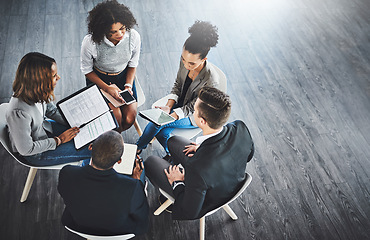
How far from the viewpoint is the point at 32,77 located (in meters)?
1.85

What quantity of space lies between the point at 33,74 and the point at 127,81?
901 mm

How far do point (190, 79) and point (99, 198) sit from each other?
50.2 inches

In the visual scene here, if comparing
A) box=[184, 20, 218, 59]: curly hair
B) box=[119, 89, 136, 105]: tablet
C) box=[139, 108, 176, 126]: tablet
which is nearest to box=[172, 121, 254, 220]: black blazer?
box=[139, 108, 176, 126]: tablet

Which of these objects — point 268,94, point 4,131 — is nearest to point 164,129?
point 4,131

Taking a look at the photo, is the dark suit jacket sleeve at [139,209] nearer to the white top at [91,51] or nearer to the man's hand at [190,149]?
the man's hand at [190,149]

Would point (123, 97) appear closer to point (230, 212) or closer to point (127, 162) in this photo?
point (127, 162)

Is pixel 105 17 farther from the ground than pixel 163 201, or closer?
farther from the ground

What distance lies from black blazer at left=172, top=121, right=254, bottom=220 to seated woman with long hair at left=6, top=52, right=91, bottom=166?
94 centimetres

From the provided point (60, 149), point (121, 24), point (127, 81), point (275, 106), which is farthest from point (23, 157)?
point (275, 106)

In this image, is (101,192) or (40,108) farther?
(40,108)

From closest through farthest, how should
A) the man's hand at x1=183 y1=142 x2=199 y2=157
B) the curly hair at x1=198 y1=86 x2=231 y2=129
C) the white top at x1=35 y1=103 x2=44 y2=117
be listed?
the curly hair at x1=198 y1=86 x2=231 y2=129 → the white top at x1=35 y1=103 x2=44 y2=117 → the man's hand at x1=183 y1=142 x2=199 y2=157

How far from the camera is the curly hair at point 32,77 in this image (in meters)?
1.84

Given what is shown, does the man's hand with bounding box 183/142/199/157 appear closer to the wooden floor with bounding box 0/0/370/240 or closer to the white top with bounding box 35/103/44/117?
the wooden floor with bounding box 0/0/370/240

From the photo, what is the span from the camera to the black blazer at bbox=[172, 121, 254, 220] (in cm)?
174
